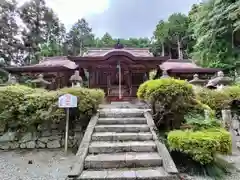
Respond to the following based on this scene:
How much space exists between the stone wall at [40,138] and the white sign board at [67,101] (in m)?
0.79

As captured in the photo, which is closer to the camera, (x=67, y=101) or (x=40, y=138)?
(x=67, y=101)

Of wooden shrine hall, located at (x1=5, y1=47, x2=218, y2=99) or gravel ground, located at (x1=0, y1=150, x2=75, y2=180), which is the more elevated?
wooden shrine hall, located at (x1=5, y1=47, x2=218, y2=99)

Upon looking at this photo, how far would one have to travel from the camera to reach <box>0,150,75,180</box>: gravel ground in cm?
364

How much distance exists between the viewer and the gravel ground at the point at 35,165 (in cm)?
364

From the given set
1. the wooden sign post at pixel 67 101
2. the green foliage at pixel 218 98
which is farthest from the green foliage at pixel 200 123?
the wooden sign post at pixel 67 101

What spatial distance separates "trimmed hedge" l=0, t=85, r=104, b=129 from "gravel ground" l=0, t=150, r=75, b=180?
80 cm

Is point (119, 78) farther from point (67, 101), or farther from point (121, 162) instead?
point (121, 162)

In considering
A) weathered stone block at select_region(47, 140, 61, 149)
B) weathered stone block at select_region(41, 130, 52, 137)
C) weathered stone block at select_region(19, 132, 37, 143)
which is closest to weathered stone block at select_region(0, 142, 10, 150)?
weathered stone block at select_region(19, 132, 37, 143)

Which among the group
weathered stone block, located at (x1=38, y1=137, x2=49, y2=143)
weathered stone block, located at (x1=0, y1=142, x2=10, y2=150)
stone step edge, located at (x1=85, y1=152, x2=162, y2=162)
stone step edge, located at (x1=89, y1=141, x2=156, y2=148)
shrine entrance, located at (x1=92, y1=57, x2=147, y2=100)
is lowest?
weathered stone block, located at (x1=0, y1=142, x2=10, y2=150)

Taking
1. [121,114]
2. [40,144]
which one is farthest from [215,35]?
[40,144]

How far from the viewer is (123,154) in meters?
3.86

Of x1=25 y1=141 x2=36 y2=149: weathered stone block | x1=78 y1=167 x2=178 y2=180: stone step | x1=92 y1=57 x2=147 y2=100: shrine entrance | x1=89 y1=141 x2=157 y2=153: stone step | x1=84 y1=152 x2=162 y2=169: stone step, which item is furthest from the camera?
x1=92 y1=57 x2=147 y2=100: shrine entrance

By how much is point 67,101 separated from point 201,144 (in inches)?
121

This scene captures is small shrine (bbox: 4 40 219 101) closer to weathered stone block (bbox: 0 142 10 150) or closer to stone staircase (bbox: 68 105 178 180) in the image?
weathered stone block (bbox: 0 142 10 150)
